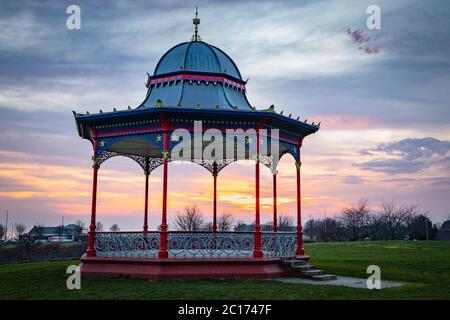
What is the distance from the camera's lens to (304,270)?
1822cm

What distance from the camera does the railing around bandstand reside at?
17766mm

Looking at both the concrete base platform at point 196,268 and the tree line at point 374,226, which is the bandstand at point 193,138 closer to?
the concrete base platform at point 196,268

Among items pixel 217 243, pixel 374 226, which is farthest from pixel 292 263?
pixel 374 226

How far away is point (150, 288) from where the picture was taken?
575 inches

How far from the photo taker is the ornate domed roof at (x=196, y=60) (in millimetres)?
20094

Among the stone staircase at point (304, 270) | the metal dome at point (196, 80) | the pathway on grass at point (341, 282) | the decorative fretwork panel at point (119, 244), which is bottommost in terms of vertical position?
the pathway on grass at point (341, 282)

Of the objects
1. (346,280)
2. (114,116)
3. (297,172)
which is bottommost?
(346,280)

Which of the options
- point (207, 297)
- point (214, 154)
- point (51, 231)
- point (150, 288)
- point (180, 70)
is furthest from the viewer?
point (51, 231)

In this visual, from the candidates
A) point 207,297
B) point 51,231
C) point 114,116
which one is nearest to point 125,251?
point 114,116

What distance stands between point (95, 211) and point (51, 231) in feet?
424

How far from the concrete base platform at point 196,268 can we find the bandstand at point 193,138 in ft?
0.11

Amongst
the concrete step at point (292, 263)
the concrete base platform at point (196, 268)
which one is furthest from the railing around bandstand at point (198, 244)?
the concrete step at point (292, 263)

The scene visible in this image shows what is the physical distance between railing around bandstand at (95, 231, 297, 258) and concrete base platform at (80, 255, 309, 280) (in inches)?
Result: 15.3
